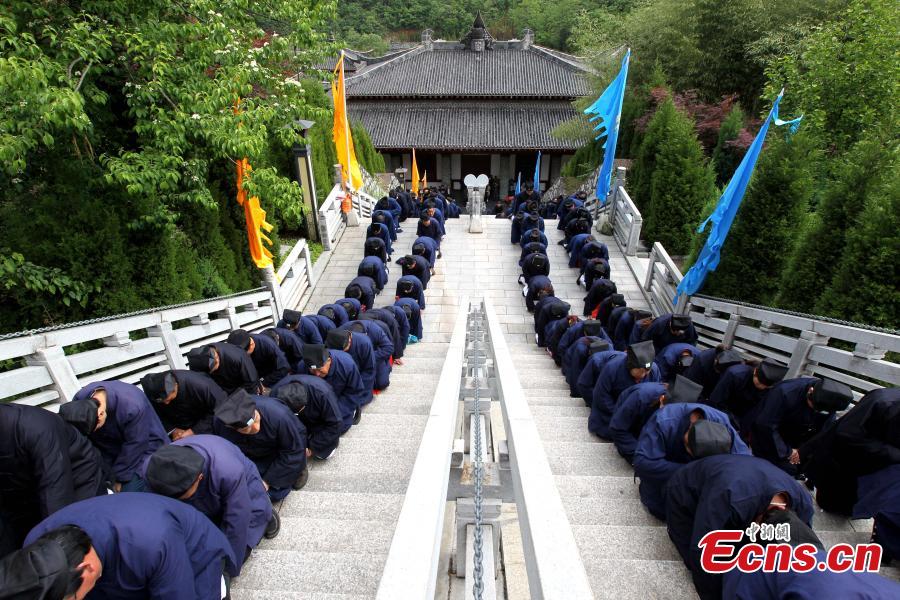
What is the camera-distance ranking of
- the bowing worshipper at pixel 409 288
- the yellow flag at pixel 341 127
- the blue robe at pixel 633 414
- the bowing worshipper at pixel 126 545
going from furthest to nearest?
1. the yellow flag at pixel 341 127
2. the bowing worshipper at pixel 409 288
3. the blue robe at pixel 633 414
4. the bowing worshipper at pixel 126 545

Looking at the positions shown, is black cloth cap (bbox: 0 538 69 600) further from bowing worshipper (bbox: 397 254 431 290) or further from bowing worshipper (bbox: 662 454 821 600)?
bowing worshipper (bbox: 397 254 431 290)

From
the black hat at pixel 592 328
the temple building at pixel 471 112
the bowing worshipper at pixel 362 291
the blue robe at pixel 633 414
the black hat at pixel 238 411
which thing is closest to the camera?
the black hat at pixel 238 411

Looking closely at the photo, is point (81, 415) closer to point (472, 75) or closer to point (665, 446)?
point (665, 446)

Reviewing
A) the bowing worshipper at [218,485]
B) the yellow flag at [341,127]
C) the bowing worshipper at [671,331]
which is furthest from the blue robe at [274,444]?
the yellow flag at [341,127]

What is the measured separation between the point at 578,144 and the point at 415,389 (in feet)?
72.5

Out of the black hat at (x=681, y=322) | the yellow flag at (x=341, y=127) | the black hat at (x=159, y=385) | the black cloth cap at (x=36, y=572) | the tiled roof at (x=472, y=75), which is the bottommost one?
the black hat at (x=681, y=322)

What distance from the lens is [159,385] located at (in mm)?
4520

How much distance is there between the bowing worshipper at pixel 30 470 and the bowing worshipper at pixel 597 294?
7672mm

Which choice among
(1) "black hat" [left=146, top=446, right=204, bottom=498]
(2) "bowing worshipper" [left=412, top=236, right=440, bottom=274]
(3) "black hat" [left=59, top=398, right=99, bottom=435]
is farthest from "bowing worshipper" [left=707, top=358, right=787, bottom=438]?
(2) "bowing worshipper" [left=412, top=236, right=440, bottom=274]

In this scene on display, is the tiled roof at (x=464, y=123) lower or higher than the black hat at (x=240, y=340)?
higher

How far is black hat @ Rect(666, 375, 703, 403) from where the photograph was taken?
4270 millimetres

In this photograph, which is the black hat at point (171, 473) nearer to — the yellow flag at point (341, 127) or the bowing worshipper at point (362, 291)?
the bowing worshipper at point (362, 291)

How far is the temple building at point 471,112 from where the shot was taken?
2716 centimetres

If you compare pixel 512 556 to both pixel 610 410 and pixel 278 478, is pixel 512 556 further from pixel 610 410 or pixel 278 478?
pixel 278 478
